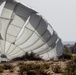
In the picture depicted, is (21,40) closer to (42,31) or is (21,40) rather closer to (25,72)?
(42,31)

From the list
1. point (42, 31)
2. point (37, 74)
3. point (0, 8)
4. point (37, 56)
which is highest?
point (0, 8)

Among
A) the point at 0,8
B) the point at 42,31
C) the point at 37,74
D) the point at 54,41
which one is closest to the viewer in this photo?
the point at 37,74

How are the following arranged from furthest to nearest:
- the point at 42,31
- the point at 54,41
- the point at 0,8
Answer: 1. the point at 54,41
2. the point at 42,31
3. the point at 0,8

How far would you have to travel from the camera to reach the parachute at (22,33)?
69.4 feet

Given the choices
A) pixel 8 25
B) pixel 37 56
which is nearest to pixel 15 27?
pixel 8 25

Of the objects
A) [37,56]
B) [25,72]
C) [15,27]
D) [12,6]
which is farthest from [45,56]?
[25,72]

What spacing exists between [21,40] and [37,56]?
224 cm

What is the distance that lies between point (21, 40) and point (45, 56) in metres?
3.10

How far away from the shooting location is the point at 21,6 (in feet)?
68.7

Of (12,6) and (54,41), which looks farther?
(54,41)

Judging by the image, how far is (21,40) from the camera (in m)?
22.3

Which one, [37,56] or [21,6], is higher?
[21,6]

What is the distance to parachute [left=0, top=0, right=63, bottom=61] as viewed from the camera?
21156mm

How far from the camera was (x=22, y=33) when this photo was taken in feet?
72.6
